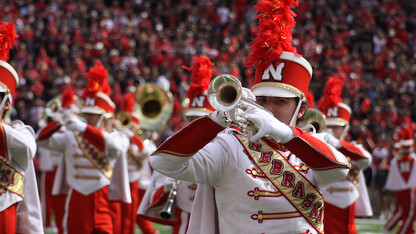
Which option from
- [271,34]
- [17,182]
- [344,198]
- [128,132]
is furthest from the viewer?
[128,132]

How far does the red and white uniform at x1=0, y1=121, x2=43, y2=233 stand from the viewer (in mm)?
4707

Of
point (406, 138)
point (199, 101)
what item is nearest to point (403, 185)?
point (406, 138)

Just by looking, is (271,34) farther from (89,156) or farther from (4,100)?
(89,156)

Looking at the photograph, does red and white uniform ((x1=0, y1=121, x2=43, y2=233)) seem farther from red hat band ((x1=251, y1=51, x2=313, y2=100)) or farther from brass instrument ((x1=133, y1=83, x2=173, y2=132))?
brass instrument ((x1=133, y1=83, x2=173, y2=132))

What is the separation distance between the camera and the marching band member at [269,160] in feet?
11.3

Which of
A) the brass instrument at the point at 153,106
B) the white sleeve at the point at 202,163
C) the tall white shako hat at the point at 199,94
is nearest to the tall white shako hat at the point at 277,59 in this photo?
the white sleeve at the point at 202,163

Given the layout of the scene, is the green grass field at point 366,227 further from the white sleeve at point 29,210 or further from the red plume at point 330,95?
the white sleeve at point 29,210

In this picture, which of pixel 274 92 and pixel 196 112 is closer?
pixel 274 92

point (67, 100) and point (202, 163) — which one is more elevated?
point (67, 100)

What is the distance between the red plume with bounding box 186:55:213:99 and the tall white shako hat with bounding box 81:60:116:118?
6.09ft

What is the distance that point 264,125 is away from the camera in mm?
3189

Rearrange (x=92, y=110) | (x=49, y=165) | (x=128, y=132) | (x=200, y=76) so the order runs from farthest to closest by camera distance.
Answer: (x=49, y=165)
(x=128, y=132)
(x=92, y=110)
(x=200, y=76)

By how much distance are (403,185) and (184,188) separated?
7.30 metres

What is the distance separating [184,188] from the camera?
6.28 m
